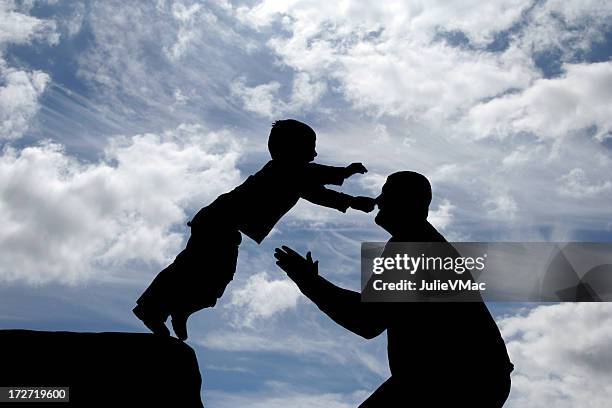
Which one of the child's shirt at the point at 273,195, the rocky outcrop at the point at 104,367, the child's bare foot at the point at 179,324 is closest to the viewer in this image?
the rocky outcrop at the point at 104,367

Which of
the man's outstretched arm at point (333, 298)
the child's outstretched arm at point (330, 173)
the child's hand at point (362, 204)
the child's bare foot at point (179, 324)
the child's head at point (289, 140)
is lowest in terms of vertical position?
the man's outstretched arm at point (333, 298)

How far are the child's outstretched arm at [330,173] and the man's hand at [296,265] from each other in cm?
217

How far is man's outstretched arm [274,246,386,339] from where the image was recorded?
435 cm

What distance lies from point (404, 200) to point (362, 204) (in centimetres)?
214

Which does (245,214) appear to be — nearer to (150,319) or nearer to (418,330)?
(150,319)

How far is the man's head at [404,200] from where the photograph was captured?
443 cm

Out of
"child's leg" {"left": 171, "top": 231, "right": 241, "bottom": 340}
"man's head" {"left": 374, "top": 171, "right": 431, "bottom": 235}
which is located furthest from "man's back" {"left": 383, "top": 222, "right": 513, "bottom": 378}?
"child's leg" {"left": 171, "top": 231, "right": 241, "bottom": 340}

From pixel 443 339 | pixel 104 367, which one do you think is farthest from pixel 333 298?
pixel 104 367

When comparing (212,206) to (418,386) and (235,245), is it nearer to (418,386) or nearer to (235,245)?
(235,245)

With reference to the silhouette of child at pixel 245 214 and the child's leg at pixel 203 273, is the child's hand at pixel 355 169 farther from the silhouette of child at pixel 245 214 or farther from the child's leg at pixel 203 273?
the child's leg at pixel 203 273

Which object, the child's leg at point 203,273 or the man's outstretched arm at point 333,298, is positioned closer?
the man's outstretched arm at point 333,298

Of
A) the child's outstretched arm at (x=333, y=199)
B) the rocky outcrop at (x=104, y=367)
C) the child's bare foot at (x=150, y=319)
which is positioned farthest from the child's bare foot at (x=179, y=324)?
the child's outstretched arm at (x=333, y=199)

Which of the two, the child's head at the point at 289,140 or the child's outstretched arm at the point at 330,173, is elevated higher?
the child's head at the point at 289,140

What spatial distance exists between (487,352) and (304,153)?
3251 millimetres
